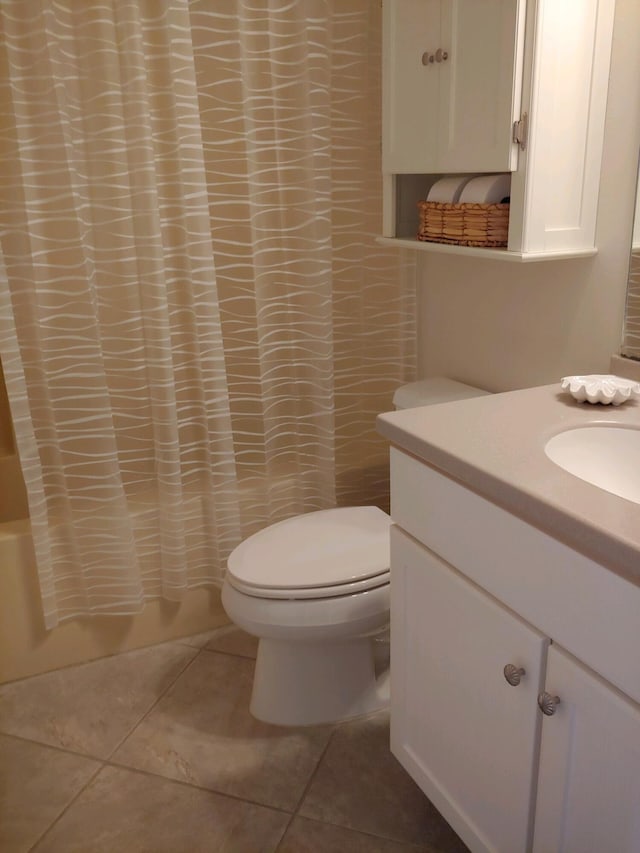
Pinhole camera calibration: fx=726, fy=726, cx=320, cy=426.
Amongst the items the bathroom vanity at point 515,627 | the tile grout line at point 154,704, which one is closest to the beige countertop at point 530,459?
the bathroom vanity at point 515,627

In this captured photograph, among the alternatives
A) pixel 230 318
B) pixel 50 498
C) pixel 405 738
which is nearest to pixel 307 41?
pixel 230 318

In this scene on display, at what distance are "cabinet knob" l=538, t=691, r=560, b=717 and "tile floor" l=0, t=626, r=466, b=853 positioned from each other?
0.64m

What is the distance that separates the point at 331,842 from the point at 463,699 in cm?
53

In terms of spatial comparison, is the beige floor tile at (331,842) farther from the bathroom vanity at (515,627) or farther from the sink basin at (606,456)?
the sink basin at (606,456)

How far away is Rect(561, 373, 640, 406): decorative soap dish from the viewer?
1.30 m

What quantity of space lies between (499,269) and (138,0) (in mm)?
1049

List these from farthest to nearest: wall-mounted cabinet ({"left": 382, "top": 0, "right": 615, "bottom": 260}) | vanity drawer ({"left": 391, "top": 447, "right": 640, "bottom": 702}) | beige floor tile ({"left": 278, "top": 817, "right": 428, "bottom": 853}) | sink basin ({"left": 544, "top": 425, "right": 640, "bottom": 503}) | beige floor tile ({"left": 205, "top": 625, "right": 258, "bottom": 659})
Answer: beige floor tile ({"left": 205, "top": 625, "right": 258, "bottom": 659}), beige floor tile ({"left": 278, "top": 817, "right": 428, "bottom": 853}), wall-mounted cabinet ({"left": 382, "top": 0, "right": 615, "bottom": 260}), sink basin ({"left": 544, "top": 425, "right": 640, "bottom": 503}), vanity drawer ({"left": 391, "top": 447, "right": 640, "bottom": 702})

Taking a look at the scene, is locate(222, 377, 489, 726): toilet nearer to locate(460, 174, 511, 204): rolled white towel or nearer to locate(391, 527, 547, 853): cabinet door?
locate(391, 527, 547, 853): cabinet door

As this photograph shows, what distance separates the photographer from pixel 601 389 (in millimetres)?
1305

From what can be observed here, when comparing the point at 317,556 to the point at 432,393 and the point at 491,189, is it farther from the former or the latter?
the point at 491,189

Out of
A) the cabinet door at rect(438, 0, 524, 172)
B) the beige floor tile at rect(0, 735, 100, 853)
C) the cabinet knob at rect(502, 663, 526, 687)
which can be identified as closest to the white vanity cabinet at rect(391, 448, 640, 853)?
the cabinet knob at rect(502, 663, 526, 687)

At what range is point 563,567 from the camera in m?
0.94

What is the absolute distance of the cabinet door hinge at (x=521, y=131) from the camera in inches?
53.9

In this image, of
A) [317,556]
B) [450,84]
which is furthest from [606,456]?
[450,84]
